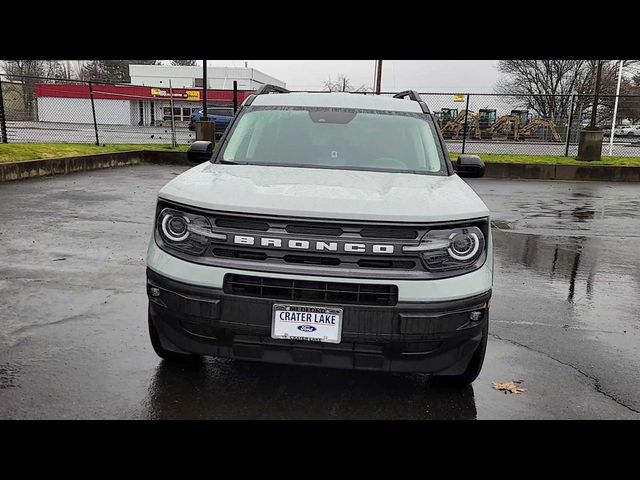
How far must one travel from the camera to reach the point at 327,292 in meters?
3.01

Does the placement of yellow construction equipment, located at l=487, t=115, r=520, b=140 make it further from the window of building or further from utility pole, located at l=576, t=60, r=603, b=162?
the window of building

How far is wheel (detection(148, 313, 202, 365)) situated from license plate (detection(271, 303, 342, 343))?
3.34 ft

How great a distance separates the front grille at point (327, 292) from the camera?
300cm

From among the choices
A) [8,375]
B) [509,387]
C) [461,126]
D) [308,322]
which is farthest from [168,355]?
[461,126]

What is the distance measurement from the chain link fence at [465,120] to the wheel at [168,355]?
46.2ft

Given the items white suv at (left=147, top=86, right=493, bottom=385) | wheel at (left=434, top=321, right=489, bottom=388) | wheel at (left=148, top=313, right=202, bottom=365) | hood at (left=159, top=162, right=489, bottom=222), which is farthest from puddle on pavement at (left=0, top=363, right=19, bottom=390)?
wheel at (left=434, top=321, right=489, bottom=388)

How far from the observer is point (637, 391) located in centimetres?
375

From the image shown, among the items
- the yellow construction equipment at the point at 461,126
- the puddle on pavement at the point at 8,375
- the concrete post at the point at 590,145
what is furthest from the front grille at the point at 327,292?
the yellow construction equipment at the point at 461,126

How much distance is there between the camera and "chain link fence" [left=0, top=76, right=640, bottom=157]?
61.2ft
